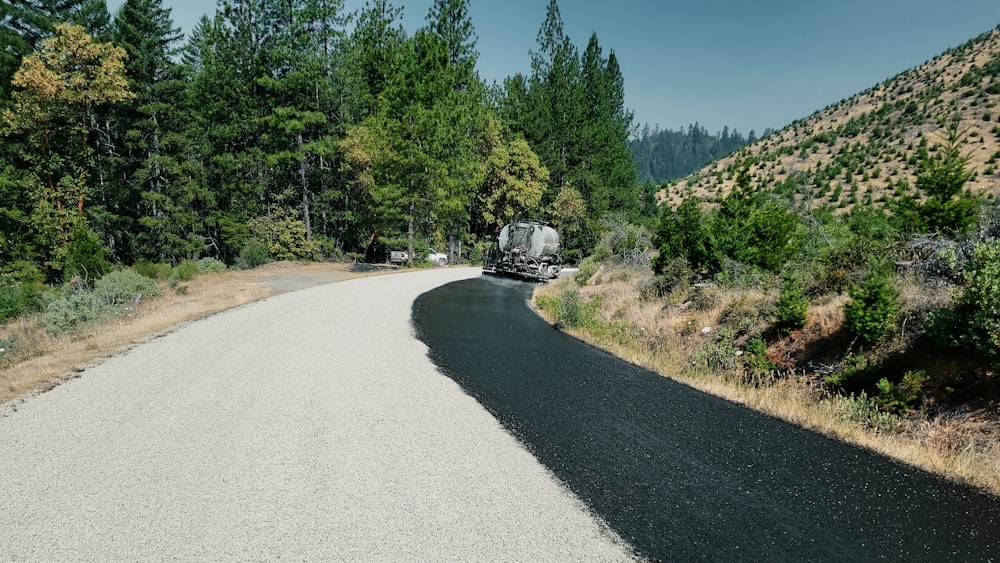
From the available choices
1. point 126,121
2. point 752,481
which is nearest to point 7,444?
point 752,481

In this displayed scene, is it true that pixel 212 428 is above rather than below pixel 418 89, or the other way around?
below

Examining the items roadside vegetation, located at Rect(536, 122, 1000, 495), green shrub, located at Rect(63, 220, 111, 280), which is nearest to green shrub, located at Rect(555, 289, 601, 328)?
roadside vegetation, located at Rect(536, 122, 1000, 495)

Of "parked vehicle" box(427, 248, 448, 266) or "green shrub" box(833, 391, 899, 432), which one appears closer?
"green shrub" box(833, 391, 899, 432)

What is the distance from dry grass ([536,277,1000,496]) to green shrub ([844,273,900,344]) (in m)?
0.54

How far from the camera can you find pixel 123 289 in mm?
14305

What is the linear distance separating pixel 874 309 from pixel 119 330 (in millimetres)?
14062

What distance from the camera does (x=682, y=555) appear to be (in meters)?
3.14

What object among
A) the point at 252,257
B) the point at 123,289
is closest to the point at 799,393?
the point at 123,289

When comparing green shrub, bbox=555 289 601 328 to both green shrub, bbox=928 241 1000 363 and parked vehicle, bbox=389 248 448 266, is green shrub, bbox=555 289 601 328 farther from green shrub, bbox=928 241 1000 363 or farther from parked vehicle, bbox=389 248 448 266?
parked vehicle, bbox=389 248 448 266

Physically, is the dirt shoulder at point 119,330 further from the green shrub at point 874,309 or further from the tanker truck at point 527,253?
the green shrub at point 874,309

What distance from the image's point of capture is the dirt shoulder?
6496 mm

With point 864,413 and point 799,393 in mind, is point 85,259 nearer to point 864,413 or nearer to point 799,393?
point 799,393

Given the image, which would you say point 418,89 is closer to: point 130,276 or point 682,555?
point 130,276

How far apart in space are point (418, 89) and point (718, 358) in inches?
990
